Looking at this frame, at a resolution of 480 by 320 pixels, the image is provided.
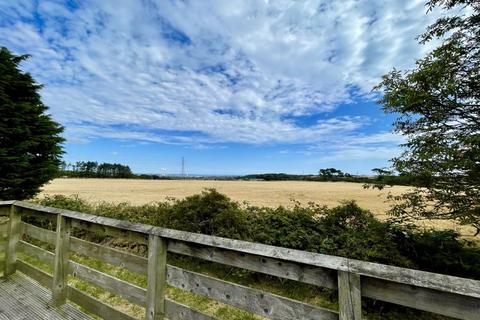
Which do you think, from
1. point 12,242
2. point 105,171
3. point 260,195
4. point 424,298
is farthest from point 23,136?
point 105,171

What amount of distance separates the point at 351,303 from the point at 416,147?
4.15 meters

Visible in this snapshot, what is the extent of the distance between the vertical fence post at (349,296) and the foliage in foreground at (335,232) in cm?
299

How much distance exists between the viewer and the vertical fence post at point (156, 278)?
7.56ft

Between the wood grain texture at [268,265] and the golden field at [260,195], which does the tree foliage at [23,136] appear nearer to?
the golden field at [260,195]

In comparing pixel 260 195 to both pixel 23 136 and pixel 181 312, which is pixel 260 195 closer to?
pixel 23 136

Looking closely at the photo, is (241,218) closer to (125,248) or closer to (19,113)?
(125,248)

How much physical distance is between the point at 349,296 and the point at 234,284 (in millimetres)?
814

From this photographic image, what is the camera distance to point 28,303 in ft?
10.7

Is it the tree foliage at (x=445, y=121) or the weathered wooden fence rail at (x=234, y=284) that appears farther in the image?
the tree foliage at (x=445, y=121)

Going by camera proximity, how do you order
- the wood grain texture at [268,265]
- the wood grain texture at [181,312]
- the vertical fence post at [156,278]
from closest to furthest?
the wood grain texture at [268,265]
the wood grain texture at [181,312]
the vertical fence post at [156,278]

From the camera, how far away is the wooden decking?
298cm

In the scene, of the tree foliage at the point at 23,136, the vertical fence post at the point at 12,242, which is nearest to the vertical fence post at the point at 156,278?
the vertical fence post at the point at 12,242

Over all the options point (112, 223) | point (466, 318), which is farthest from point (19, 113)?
point (466, 318)

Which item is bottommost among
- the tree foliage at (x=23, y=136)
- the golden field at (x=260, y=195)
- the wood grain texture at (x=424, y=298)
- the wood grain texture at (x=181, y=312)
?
the golden field at (x=260, y=195)
